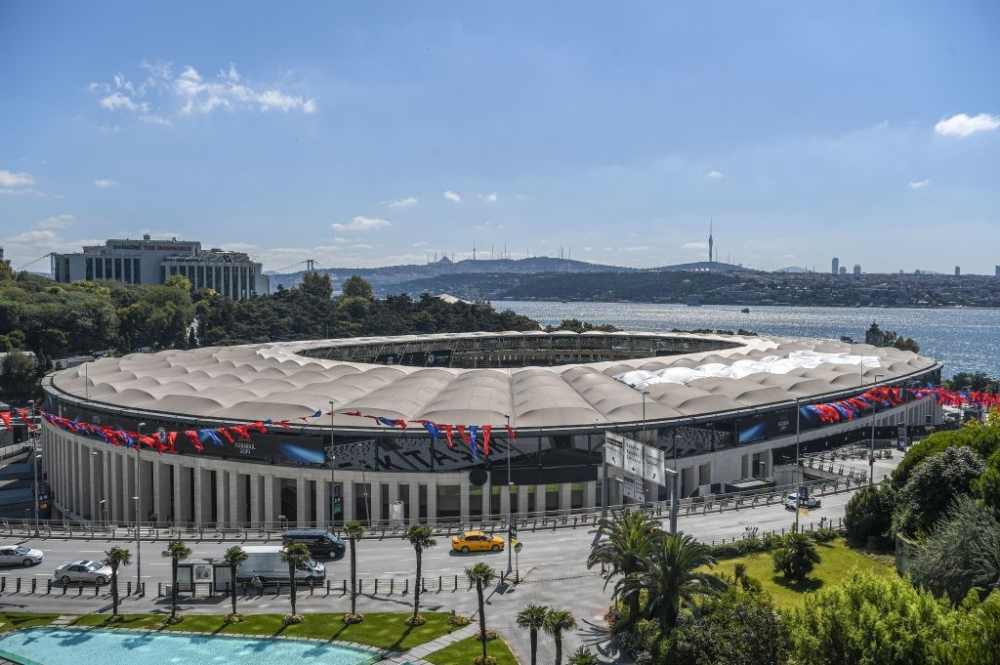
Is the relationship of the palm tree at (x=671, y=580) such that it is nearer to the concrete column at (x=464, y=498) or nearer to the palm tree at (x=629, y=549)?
the palm tree at (x=629, y=549)

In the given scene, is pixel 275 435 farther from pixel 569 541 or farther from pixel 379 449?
pixel 569 541

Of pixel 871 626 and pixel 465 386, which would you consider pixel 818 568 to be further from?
pixel 465 386

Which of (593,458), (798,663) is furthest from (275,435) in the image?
(798,663)

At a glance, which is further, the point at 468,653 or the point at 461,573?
the point at 461,573

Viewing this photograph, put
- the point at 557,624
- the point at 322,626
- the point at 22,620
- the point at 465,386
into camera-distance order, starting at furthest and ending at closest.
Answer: the point at 465,386, the point at 22,620, the point at 322,626, the point at 557,624

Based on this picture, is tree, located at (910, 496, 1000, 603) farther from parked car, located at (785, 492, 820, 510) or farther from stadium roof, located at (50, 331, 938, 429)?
stadium roof, located at (50, 331, 938, 429)

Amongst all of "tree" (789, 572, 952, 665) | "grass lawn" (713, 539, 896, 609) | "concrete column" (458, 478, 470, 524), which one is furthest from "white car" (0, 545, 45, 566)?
"tree" (789, 572, 952, 665)

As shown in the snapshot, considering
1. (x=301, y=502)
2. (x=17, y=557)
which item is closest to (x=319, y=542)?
(x=301, y=502)

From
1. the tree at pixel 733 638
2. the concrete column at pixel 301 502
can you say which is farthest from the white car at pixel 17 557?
the tree at pixel 733 638
